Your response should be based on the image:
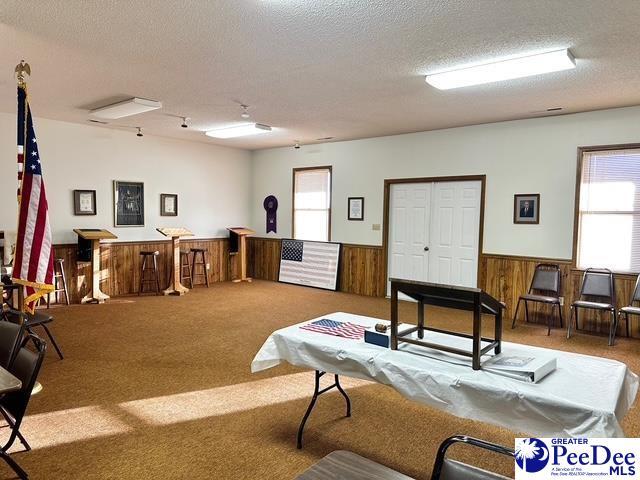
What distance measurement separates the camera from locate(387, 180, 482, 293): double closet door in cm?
657

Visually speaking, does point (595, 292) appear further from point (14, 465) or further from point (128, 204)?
point (128, 204)

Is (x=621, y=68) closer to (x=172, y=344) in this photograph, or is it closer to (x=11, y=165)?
(x=172, y=344)

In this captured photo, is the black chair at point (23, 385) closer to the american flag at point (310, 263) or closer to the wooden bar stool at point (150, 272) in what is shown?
the wooden bar stool at point (150, 272)

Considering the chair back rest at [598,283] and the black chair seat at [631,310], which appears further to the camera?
the chair back rest at [598,283]

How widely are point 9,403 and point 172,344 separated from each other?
251 centimetres

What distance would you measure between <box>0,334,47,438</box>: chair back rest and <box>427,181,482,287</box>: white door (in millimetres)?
5664

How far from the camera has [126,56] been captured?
146 inches

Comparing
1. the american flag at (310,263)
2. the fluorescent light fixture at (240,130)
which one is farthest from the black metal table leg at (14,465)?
the american flag at (310,263)

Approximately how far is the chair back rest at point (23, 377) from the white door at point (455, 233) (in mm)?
5664

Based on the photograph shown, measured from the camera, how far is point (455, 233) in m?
6.71

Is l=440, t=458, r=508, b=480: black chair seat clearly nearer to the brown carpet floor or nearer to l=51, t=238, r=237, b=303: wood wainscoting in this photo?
the brown carpet floor

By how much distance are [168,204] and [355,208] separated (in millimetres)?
3439

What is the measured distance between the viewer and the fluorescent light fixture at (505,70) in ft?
11.6

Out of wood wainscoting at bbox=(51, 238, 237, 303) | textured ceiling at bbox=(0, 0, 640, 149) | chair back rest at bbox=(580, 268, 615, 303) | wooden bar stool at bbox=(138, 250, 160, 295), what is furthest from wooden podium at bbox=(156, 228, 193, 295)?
chair back rest at bbox=(580, 268, 615, 303)
